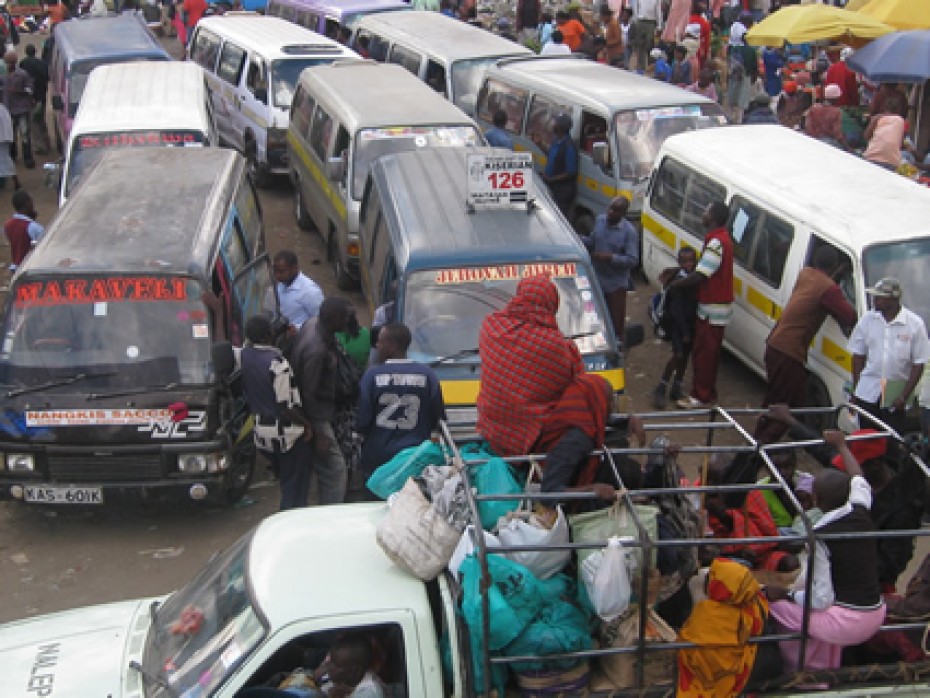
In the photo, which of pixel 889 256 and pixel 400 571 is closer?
pixel 400 571

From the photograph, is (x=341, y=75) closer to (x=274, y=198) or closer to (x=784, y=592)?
(x=274, y=198)

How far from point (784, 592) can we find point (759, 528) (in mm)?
719

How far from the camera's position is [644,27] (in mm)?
21125

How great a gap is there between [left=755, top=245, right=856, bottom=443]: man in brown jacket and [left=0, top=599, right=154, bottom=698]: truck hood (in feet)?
17.2

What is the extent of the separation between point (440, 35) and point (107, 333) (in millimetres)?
10115

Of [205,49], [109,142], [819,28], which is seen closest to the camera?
[109,142]

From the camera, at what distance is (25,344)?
25.0 feet

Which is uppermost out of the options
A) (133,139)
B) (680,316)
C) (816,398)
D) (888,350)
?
(888,350)

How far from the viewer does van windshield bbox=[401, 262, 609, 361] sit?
783cm

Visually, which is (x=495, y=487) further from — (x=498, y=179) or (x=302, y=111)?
(x=302, y=111)

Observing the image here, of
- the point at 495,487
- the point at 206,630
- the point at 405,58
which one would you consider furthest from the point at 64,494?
the point at 405,58

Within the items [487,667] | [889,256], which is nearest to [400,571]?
[487,667]

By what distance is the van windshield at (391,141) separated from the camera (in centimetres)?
1120

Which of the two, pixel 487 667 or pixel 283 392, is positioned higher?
pixel 487 667
